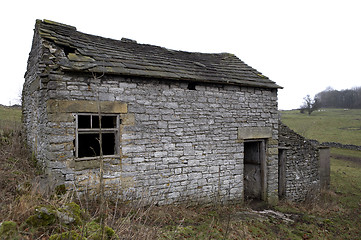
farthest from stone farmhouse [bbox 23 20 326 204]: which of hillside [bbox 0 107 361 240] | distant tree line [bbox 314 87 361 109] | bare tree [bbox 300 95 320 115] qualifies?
distant tree line [bbox 314 87 361 109]

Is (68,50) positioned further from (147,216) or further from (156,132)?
(147,216)

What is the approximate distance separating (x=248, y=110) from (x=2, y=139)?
847 cm

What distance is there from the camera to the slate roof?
18.8 feet

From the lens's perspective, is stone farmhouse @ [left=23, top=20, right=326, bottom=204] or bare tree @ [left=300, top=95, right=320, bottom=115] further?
bare tree @ [left=300, top=95, right=320, bottom=115]

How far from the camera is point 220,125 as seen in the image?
23.9ft

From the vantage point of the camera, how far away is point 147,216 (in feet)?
13.4

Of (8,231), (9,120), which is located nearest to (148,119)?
(8,231)

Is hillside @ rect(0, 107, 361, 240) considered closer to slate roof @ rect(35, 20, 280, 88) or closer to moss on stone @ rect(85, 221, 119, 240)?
moss on stone @ rect(85, 221, 119, 240)

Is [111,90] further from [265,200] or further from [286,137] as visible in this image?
[286,137]

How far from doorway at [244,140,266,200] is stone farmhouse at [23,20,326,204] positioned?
0.04 m

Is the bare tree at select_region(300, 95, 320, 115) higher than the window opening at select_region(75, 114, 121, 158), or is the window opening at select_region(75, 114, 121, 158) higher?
the bare tree at select_region(300, 95, 320, 115)

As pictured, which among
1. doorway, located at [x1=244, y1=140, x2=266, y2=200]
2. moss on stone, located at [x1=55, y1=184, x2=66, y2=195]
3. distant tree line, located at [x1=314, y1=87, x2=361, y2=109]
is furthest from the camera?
distant tree line, located at [x1=314, y1=87, x2=361, y2=109]

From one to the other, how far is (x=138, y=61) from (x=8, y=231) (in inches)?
195

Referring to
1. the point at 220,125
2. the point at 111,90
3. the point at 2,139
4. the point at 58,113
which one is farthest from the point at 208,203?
the point at 2,139
